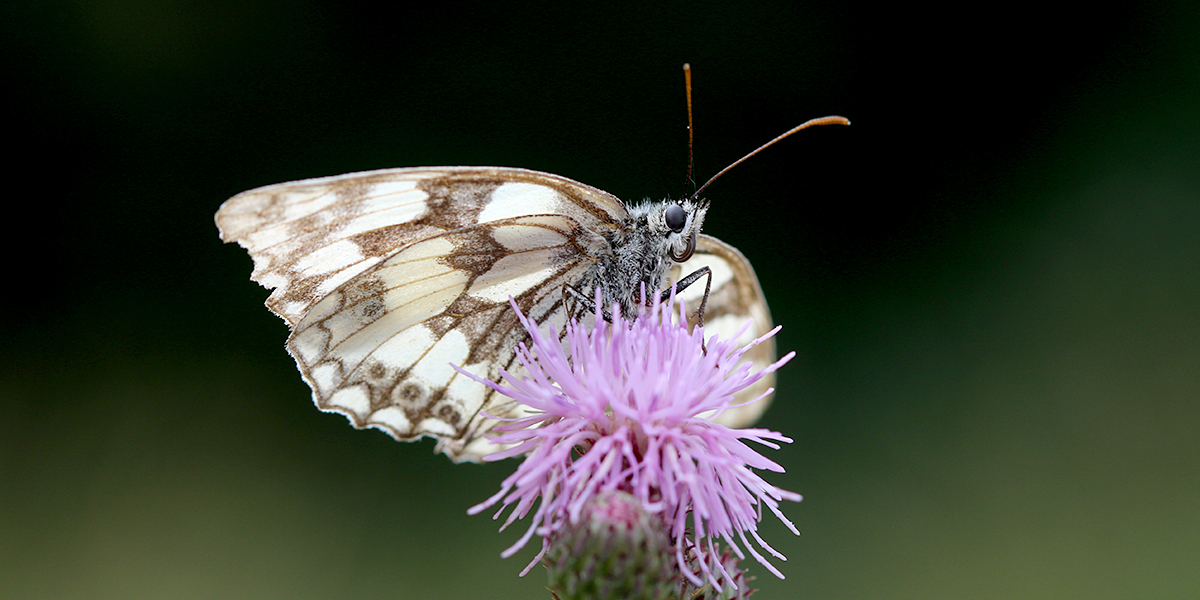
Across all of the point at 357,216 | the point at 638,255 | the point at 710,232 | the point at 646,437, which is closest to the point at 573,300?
the point at 638,255

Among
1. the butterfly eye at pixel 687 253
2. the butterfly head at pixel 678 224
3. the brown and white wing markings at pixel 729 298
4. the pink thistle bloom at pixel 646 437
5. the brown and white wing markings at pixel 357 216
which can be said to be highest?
the brown and white wing markings at pixel 357 216

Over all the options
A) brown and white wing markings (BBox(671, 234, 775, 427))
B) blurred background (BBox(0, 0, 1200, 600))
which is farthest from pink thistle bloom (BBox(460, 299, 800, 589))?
blurred background (BBox(0, 0, 1200, 600))

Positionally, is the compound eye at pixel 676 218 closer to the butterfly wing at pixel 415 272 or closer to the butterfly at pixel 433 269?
the butterfly at pixel 433 269

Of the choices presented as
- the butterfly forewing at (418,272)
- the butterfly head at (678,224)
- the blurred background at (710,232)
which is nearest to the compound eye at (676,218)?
the butterfly head at (678,224)

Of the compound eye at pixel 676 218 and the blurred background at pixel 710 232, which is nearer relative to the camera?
the compound eye at pixel 676 218

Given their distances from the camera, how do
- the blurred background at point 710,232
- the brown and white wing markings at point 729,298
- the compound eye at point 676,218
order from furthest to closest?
the blurred background at point 710,232 < the brown and white wing markings at point 729,298 < the compound eye at point 676,218

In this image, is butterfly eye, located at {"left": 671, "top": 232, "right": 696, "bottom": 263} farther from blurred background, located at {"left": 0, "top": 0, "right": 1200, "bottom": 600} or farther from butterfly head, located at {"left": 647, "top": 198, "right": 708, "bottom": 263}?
blurred background, located at {"left": 0, "top": 0, "right": 1200, "bottom": 600}

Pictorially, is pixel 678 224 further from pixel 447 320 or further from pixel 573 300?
pixel 447 320

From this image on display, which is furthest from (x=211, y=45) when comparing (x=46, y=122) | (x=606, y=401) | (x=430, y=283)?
(x=606, y=401)
